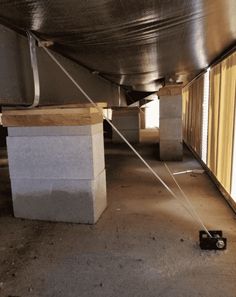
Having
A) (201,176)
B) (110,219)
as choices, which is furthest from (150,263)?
(201,176)

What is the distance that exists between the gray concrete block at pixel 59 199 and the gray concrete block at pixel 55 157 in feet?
0.23

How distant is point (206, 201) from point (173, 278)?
1593 mm

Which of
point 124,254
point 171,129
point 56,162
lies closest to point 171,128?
point 171,129

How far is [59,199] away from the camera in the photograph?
2650 mm

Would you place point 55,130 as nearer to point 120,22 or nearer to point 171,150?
point 120,22

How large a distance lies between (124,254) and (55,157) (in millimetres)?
1110

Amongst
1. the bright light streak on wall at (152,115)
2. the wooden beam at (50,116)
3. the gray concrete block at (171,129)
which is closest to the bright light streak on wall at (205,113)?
the gray concrete block at (171,129)

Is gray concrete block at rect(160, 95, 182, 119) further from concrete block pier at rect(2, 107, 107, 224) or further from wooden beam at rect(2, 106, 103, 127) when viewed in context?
wooden beam at rect(2, 106, 103, 127)

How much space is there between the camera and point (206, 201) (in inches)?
124

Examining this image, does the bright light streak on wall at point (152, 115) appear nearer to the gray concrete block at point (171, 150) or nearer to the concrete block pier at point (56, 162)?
the gray concrete block at point (171, 150)

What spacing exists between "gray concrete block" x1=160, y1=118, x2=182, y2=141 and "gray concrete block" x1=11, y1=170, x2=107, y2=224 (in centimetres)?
312

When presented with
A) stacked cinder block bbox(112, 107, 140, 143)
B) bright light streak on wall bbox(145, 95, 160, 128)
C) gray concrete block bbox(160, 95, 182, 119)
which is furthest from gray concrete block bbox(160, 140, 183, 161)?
bright light streak on wall bbox(145, 95, 160, 128)

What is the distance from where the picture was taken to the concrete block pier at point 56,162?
2.48 m

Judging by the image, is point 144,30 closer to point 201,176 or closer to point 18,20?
point 18,20
